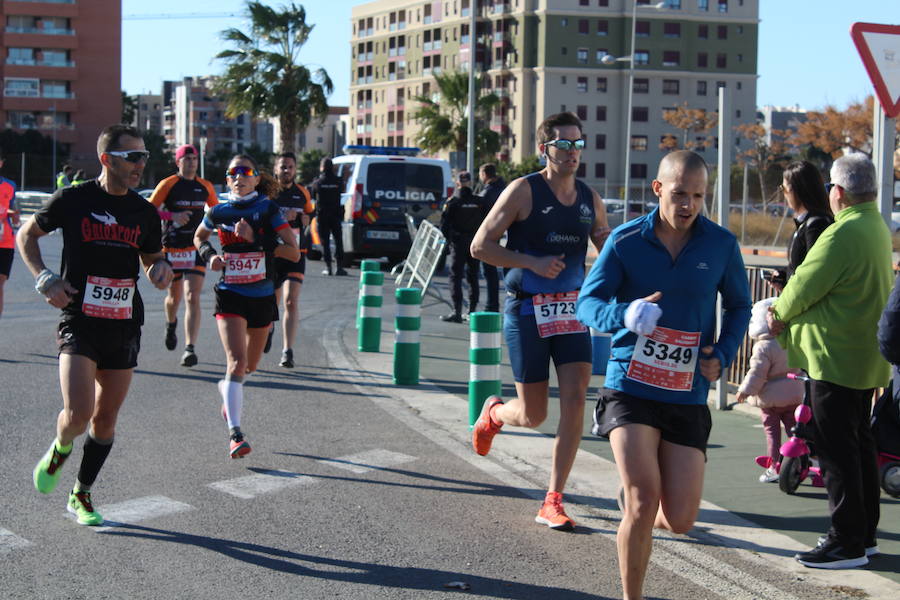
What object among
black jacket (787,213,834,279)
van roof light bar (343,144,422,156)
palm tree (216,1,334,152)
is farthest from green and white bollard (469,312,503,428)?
palm tree (216,1,334,152)

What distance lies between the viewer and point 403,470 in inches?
278

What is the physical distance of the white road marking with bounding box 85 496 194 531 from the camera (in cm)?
581

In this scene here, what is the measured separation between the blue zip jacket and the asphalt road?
1013 mm

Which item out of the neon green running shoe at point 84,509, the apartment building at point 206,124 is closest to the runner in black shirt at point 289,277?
the neon green running shoe at point 84,509

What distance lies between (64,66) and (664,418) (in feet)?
330

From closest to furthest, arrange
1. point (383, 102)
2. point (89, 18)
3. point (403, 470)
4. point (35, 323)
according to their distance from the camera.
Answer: point (403, 470) < point (35, 323) < point (89, 18) < point (383, 102)

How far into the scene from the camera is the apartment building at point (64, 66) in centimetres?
9494

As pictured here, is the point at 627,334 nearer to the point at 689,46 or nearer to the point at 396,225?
the point at 396,225

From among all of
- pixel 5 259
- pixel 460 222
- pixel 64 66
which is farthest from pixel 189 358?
pixel 64 66

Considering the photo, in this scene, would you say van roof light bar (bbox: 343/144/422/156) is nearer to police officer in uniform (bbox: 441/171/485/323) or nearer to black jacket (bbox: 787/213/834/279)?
police officer in uniform (bbox: 441/171/485/323)

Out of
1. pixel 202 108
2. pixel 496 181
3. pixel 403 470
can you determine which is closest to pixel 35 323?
pixel 496 181

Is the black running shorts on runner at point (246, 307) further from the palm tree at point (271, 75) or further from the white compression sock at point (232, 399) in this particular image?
the palm tree at point (271, 75)

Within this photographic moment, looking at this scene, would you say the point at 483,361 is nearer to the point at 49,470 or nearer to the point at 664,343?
the point at 49,470

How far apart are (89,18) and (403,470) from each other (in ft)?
327
